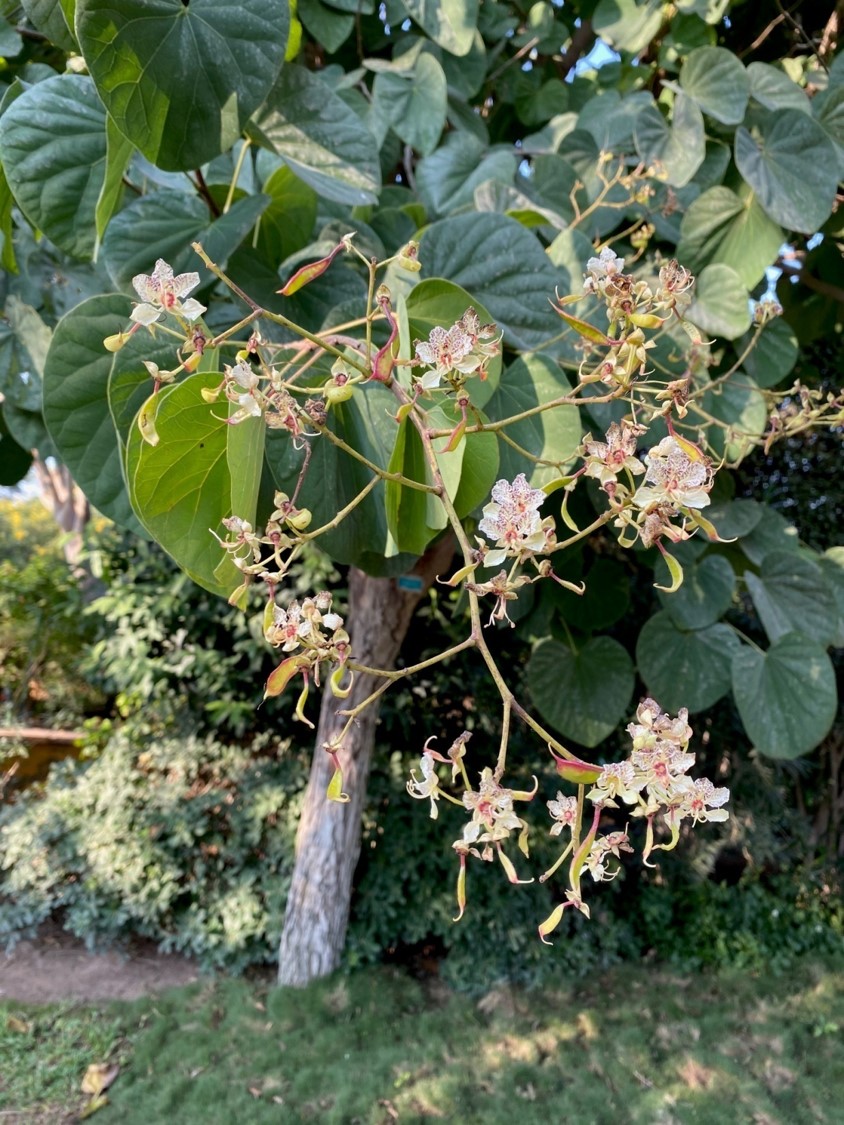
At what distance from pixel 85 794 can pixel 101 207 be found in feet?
7.32

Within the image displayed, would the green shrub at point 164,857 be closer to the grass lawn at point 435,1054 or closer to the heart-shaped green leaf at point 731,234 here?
the grass lawn at point 435,1054

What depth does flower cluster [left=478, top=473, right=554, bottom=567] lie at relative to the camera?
0.37m

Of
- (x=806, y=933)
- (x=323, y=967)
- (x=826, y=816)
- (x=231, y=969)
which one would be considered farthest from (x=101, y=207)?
(x=826, y=816)

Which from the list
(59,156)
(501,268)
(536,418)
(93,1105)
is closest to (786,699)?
(536,418)

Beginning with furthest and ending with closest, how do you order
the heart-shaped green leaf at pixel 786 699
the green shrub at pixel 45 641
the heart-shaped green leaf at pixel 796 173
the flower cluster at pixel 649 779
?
the green shrub at pixel 45 641 < the heart-shaped green leaf at pixel 786 699 < the heart-shaped green leaf at pixel 796 173 < the flower cluster at pixel 649 779

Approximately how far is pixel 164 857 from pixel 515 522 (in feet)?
7.57

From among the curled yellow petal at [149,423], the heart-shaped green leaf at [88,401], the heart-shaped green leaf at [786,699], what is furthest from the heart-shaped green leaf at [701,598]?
the curled yellow petal at [149,423]

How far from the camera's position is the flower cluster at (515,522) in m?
0.37

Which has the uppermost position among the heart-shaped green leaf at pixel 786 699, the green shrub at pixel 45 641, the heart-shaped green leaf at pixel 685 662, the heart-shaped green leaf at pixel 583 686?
the heart-shaped green leaf at pixel 786 699

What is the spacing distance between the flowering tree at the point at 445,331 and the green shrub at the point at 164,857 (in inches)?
47.7

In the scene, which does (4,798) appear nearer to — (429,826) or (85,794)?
(85,794)

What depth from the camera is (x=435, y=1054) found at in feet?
5.89

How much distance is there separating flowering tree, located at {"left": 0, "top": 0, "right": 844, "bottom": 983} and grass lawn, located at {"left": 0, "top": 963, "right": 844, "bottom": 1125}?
3.15ft

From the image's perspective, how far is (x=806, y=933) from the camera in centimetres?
243
